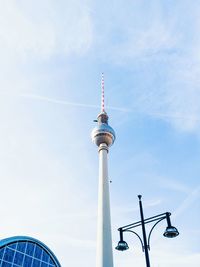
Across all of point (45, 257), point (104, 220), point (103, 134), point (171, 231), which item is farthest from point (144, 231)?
point (45, 257)

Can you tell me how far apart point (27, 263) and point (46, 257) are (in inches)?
198

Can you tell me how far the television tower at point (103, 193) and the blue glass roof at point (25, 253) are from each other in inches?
671

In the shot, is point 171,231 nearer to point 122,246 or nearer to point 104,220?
point 122,246

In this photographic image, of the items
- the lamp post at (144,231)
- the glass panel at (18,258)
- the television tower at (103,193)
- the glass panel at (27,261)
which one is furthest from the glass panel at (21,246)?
the lamp post at (144,231)

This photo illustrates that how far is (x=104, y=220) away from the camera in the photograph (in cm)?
4012

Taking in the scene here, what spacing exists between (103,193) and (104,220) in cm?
463

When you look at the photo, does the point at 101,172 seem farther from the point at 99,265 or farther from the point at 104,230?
the point at 99,265

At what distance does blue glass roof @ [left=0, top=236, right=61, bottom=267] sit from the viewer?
44844mm

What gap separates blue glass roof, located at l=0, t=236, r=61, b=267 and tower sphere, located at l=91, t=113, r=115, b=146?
2226 cm

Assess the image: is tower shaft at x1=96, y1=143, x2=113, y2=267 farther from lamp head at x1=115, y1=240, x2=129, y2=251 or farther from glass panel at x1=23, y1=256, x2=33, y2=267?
lamp head at x1=115, y1=240, x2=129, y2=251

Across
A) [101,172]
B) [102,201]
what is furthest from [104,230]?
[101,172]

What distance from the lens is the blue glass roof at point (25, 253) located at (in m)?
44.8

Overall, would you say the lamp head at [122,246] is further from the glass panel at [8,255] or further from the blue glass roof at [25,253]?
the glass panel at [8,255]

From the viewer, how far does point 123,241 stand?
14922 millimetres
